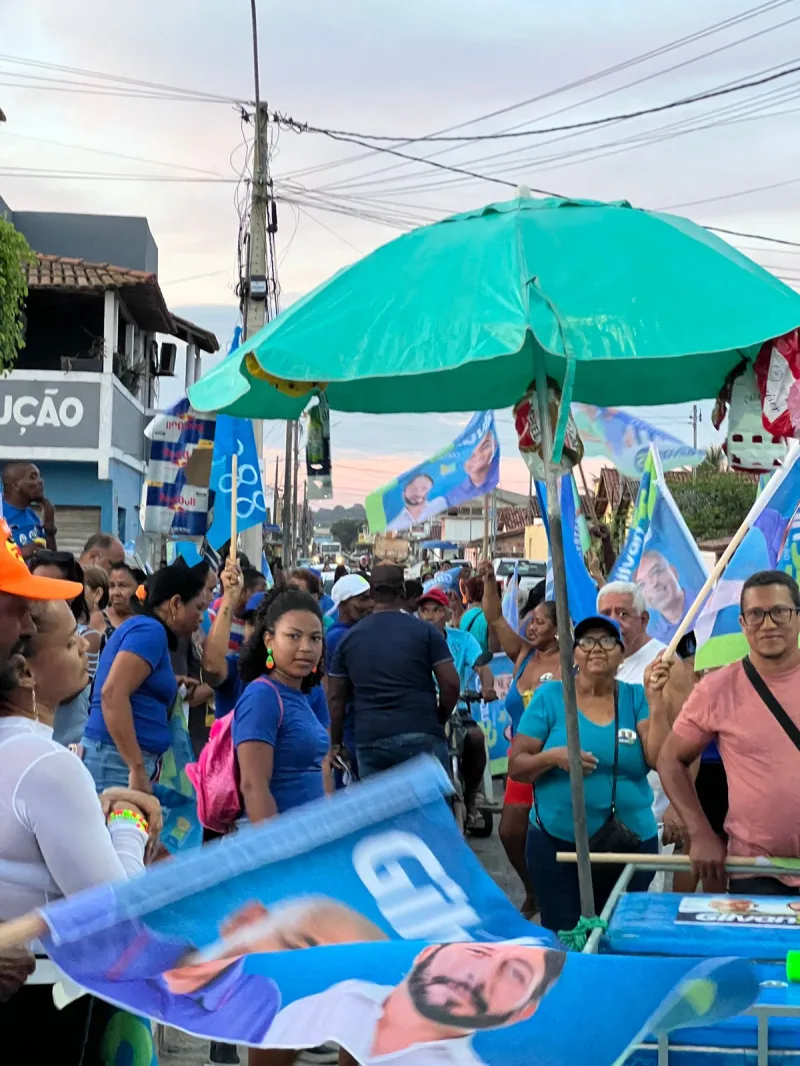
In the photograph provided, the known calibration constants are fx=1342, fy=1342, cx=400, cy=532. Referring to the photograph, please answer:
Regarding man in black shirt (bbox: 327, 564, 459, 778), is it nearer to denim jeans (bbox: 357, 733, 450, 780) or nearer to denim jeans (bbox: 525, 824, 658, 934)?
denim jeans (bbox: 357, 733, 450, 780)

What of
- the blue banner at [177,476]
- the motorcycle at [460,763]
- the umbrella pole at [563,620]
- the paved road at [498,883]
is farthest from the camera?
the motorcycle at [460,763]

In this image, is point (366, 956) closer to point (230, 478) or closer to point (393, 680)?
point (393, 680)

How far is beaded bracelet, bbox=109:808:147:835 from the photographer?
3219 mm

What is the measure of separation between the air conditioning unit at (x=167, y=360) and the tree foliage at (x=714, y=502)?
19842mm

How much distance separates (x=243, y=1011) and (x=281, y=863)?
1.00 feet

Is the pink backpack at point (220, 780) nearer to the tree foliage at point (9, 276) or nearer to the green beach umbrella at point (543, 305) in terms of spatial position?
the green beach umbrella at point (543, 305)

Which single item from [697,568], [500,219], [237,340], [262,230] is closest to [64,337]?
[262,230]

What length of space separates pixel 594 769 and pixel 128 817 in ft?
8.75

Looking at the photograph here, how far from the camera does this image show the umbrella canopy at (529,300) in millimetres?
3910

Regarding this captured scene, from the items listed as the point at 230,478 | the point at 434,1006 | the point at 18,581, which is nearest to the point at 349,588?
the point at 230,478

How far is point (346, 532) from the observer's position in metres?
138

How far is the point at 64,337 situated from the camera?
2595 centimetres

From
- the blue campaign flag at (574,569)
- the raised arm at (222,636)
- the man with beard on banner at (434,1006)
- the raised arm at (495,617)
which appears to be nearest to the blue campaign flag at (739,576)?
the blue campaign flag at (574,569)

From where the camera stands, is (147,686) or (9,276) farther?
(9,276)
